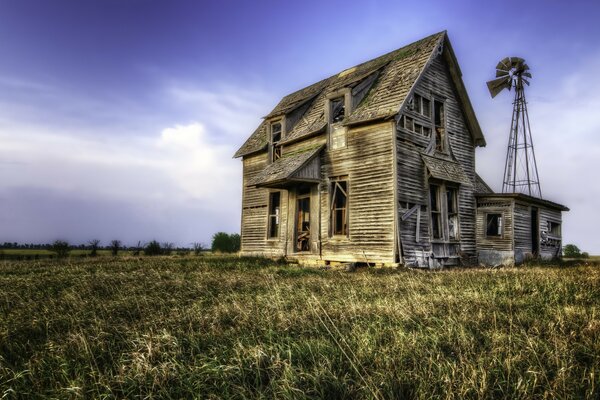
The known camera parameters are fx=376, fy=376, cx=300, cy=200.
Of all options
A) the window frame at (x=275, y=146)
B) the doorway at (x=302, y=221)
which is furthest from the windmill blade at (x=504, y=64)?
the doorway at (x=302, y=221)

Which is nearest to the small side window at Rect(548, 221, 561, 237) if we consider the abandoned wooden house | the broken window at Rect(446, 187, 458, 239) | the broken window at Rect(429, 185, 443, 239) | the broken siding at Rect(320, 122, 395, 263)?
the abandoned wooden house

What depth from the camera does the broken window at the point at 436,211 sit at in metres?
15.8

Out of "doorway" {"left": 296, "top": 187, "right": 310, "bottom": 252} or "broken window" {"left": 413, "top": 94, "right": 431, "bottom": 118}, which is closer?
"broken window" {"left": 413, "top": 94, "right": 431, "bottom": 118}

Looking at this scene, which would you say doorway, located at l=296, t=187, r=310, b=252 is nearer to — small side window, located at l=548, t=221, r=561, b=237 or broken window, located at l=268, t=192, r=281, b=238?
broken window, located at l=268, t=192, r=281, b=238

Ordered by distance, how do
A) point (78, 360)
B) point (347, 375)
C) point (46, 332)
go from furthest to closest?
point (46, 332)
point (78, 360)
point (347, 375)

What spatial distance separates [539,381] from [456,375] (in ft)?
1.95

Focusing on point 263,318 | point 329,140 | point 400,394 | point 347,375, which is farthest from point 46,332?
point 329,140

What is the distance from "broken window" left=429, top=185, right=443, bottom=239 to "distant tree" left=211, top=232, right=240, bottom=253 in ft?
65.9

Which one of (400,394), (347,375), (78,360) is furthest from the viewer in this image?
(78,360)

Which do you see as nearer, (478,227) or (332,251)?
(332,251)

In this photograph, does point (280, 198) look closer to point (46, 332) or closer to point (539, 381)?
point (46, 332)

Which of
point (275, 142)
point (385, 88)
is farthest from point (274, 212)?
point (385, 88)

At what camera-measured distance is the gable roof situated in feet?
49.0

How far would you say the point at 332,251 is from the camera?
15586 mm
